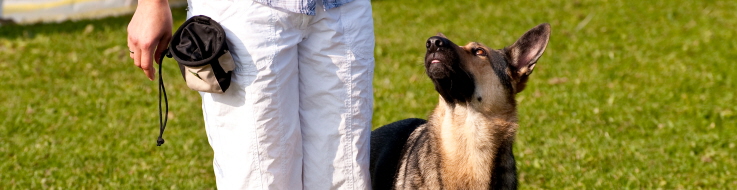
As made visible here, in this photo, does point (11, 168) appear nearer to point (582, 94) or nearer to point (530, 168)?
point (530, 168)

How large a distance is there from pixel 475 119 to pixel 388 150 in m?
0.77

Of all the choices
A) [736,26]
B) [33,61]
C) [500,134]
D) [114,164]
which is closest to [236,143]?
[500,134]

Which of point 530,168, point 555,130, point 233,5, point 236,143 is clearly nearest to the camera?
point 233,5

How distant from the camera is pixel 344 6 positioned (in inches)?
128

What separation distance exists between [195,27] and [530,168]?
3.41m

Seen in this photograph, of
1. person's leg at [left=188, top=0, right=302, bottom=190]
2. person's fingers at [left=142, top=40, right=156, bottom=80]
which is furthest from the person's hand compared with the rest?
person's leg at [left=188, top=0, right=302, bottom=190]

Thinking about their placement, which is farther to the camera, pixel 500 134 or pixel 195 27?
pixel 500 134

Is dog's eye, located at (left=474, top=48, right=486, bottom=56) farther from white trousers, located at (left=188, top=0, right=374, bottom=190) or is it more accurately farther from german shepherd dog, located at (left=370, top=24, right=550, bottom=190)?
white trousers, located at (left=188, top=0, right=374, bottom=190)

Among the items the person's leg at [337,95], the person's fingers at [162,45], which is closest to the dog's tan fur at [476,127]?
the person's leg at [337,95]

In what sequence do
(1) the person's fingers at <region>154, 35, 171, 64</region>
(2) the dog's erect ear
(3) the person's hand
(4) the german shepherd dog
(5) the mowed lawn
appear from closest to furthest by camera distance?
(3) the person's hand
(1) the person's fingers at <region>154, 35, 171, 64</region>
(4) the german shepherd dog
(2) the dog's erect ear
(5) the mowed lawn

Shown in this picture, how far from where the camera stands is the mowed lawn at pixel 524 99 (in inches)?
226

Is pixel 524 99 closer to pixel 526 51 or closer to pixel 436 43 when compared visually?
pixel 526 51

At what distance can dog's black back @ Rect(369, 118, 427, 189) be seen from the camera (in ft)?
14.2

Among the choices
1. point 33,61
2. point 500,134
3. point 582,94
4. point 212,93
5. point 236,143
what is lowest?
point 33,61
